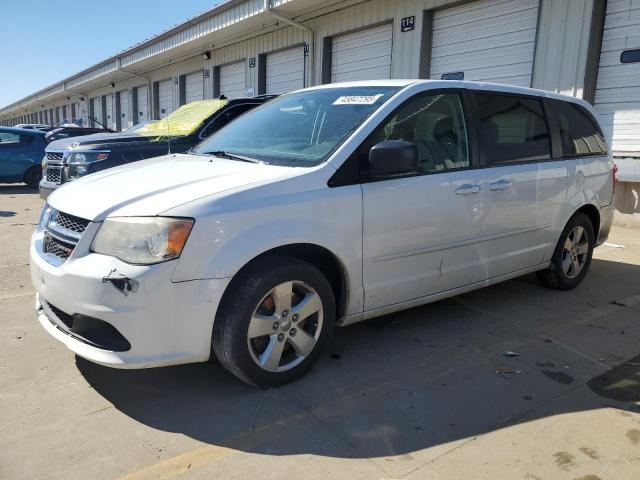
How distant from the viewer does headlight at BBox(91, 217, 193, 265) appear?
251 cm

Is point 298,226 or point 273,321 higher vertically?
point 298,226

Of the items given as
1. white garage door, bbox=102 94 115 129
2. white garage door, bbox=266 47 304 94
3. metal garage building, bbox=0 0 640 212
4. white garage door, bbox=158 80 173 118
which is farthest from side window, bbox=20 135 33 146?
white garage door, bbox=102 94 115 129

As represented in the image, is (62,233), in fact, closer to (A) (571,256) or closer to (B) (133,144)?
(A) (571,256)

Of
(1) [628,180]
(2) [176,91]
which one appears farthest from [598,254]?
(2) [176,91]

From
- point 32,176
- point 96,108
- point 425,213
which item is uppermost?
point 96,108

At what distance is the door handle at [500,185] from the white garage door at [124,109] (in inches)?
1034

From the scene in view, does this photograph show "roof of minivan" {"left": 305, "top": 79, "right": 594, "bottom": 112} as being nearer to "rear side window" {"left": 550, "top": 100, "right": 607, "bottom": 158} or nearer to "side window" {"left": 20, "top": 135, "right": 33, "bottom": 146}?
"rear side window" {"left": 550, "top": 100, "right": 607, "bottom": 158}

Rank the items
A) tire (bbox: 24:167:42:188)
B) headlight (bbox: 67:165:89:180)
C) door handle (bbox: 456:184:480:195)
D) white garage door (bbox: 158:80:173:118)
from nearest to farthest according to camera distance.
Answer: door handle (bbox: 456:184:480:195) < headlight (bbox: 67:165:89:180) < tire (bbox: 24:167:42:188) < white garage door (bbox: 158:80:173:118)

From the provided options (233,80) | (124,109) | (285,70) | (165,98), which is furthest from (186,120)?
(124,109)

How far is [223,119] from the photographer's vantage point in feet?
25.0

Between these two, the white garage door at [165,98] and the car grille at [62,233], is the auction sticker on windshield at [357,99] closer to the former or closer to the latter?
the car grille at [62,233]

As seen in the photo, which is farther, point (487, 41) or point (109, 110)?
point (109, 110)

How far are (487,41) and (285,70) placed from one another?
21.9ft

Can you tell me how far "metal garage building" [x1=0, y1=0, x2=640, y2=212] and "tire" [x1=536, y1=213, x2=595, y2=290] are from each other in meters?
3.77
